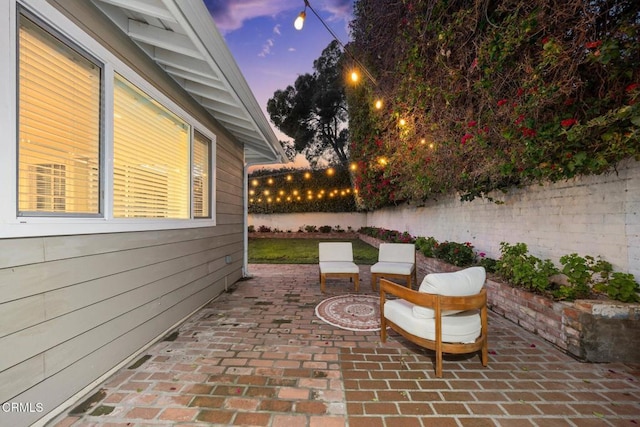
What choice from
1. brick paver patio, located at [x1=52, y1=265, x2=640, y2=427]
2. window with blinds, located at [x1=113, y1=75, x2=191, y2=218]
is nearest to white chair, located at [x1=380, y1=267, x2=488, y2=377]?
brick paver patio, located at [x1=52, y1=265, x2=640, y2=427]

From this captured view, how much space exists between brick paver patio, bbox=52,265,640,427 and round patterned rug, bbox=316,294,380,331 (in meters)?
0.24

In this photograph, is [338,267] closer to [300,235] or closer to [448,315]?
[448,315]

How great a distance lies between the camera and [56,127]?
194 cm

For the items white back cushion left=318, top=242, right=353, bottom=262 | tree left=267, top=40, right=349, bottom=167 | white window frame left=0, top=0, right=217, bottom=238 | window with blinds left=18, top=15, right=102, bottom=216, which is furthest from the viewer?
tree left=267, top=40, right=349, bottom=167

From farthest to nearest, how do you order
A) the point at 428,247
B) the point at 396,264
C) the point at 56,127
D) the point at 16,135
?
the point at 428,247 → the point at 396,264 → the point at 56,127 → the point at 16,135

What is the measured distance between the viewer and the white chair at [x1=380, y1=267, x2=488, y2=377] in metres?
2.33

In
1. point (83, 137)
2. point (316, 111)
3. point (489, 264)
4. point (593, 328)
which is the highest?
point (316, 111)

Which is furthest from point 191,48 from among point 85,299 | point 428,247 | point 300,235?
point 300,235

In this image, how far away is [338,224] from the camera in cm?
1585

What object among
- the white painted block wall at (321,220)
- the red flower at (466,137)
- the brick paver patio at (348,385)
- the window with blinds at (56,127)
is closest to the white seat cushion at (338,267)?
the brick paver patio at (348,385)

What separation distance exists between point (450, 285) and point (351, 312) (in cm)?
187

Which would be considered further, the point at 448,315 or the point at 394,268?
the point at 394,268

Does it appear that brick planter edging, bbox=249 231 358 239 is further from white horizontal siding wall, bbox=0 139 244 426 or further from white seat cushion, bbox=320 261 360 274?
→ white horizontal siding wall, bbox=0 139 244 426

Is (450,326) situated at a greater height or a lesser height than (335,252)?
lesser
